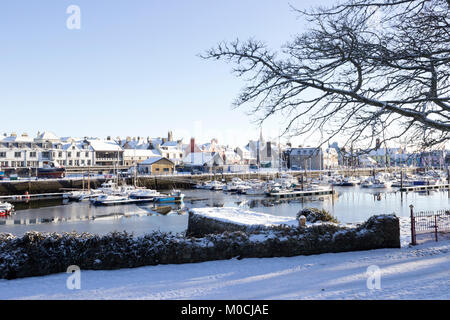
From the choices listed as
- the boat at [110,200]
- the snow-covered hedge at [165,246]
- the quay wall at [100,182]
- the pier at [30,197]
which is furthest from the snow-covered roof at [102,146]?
the snow-covered hedge at [165,246]

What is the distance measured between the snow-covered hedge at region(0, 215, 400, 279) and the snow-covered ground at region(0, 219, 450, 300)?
32 centimetres

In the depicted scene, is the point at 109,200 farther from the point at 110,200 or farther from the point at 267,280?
the point at 267,280

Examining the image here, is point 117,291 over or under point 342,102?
under

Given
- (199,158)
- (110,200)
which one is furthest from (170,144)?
(110,200)

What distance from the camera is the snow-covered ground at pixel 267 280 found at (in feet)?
26.0

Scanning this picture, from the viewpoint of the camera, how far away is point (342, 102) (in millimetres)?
8852

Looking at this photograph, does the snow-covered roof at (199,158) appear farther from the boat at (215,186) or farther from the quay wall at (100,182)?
the boat at (215,186)

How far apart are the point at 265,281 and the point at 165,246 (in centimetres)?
337

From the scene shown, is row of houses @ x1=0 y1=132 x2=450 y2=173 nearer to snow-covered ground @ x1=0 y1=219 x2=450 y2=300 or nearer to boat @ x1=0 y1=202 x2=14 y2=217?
boat @ x1=0 y1=202 x2=14 y2=217

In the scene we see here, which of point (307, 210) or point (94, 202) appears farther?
point (94, 202)

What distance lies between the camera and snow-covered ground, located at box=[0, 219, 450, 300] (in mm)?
7926

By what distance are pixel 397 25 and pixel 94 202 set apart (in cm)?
4507
